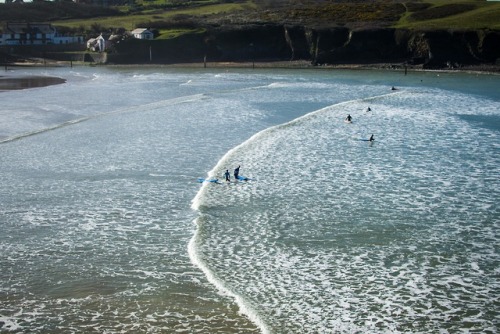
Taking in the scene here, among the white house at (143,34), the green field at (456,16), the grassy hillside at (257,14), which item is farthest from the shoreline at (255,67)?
the green field at (456,16)

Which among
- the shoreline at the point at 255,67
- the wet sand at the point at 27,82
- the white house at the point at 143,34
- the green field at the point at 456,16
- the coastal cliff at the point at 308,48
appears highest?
the green field at the point at 456,16

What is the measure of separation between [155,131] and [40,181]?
1138 cm

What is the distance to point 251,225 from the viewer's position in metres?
18.8

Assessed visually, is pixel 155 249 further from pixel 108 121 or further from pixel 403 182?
pixel 108 121

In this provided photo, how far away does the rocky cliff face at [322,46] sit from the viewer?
9138 centimetres

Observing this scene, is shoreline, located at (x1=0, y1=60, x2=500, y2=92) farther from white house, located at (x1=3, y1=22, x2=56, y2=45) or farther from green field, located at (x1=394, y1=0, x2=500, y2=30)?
green field, located at (x1=394, y1=0, x2=500, y2=30)

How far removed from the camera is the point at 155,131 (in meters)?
34.2

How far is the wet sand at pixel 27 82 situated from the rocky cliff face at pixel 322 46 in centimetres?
3223

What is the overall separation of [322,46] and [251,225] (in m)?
83.8

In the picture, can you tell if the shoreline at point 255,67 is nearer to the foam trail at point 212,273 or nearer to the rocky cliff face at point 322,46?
the rocky cliff face at point 322,46

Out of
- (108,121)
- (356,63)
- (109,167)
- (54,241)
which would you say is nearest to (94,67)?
(356,63)

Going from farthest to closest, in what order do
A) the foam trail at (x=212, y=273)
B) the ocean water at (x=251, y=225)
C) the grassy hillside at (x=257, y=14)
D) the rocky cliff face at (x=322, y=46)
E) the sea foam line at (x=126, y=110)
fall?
→ the grassy hillside at (x=257, y=14) → the rocky cliff face at (x=322, y=46) → the sea foam line at (x=126, y=110) → the ocean water at (x=251, y=225) → the foam trail at (x=212, y=273)

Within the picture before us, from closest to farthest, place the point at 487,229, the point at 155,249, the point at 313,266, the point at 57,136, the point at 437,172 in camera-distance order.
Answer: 1. the point at 313,266
2. the point at 155,249
3. the point at 487,229
4. the point at 437,172
5. the point at 57,136

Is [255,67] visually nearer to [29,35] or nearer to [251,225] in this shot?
[29,35]
